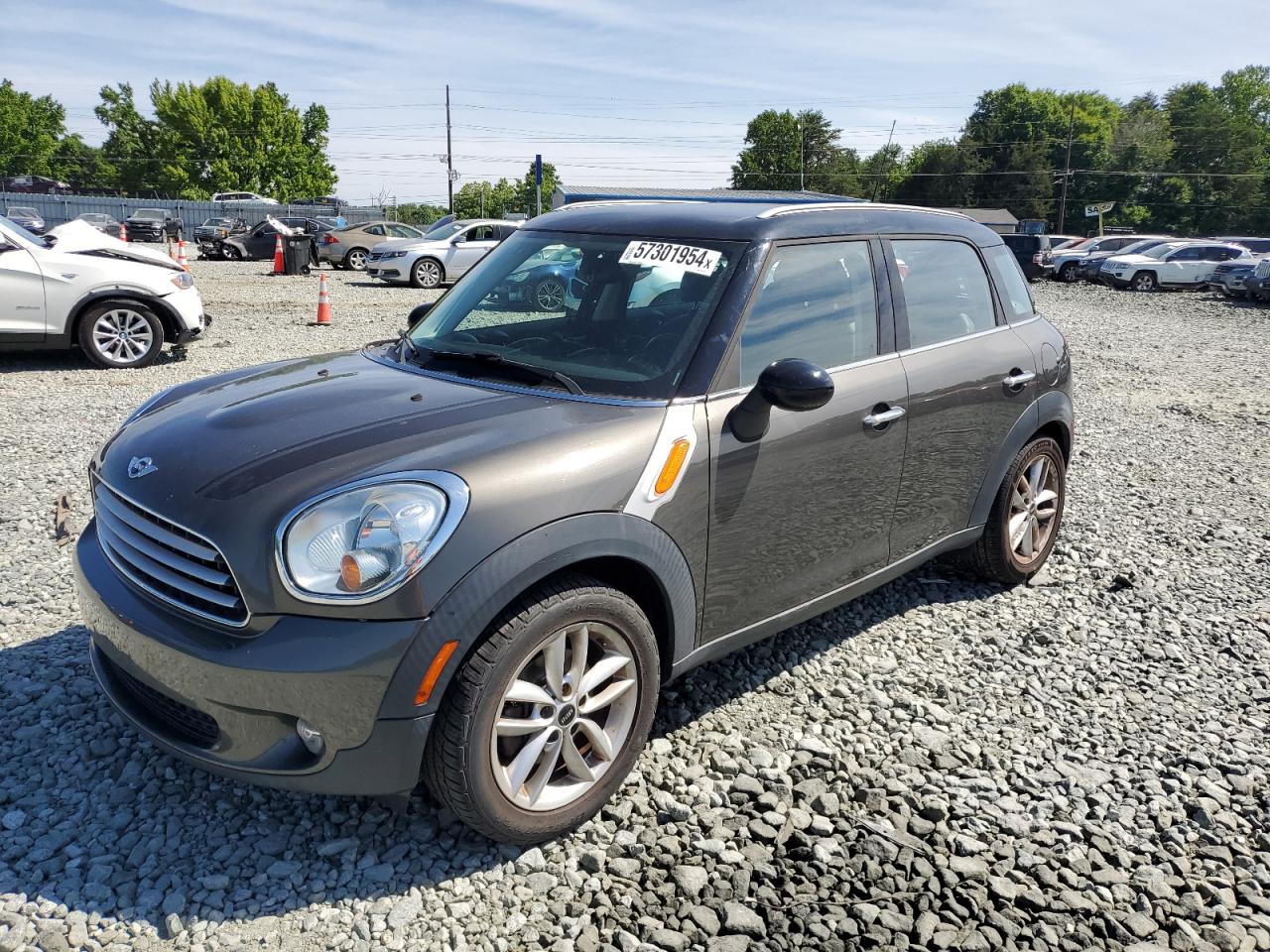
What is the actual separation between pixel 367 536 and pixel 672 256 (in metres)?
1.62

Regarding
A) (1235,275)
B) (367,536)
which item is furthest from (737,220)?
(1235,275)

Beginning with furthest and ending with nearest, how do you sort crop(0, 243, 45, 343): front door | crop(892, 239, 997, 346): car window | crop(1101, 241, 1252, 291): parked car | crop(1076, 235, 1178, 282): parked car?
crop(1076, 235, 1178, 282): parked car, crop(1101, 241, 1252, 291): parked car, crop(0, 243, 45, 343): front door, crop(892, 239, 997, 346): car window

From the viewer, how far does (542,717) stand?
2.74 meters

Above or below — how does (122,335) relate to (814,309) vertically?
below

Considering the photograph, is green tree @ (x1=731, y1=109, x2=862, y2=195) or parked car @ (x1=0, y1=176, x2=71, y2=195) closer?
parked car @ (x1=0, y1=176, x2=71, y2=195)

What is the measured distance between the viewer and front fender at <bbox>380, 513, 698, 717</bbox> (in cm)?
240

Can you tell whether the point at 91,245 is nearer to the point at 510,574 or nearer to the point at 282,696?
the point at 282,696

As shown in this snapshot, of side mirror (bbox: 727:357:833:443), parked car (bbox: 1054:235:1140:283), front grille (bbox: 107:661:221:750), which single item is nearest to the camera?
front grille (bbox: 107:661:221:750)

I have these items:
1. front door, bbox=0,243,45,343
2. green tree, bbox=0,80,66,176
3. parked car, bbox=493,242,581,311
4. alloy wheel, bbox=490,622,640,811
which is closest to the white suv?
front door, bbox=0,243,45,343

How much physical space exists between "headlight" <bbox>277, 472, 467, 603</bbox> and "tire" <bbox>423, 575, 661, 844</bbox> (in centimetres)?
31

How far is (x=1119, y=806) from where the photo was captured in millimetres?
3170

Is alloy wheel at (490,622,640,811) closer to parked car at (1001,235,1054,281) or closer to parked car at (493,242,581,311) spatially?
parked car at (493,242,581,311)

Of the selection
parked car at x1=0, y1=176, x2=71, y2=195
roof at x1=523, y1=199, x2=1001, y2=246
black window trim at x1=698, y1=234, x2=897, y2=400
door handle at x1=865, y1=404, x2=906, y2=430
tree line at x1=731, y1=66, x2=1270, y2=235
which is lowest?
door handle at x1=865, y1=404, x2=906, y2=430

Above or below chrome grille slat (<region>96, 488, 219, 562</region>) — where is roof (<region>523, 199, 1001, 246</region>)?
above
